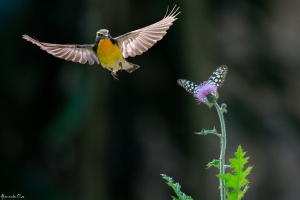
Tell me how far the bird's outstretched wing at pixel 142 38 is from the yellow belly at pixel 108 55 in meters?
0.02

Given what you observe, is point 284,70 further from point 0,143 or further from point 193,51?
point 0,143

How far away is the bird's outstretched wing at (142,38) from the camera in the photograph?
738mm

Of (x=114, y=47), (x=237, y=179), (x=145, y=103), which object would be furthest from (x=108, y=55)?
(x=145, y=103)

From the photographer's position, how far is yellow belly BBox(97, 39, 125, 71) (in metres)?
0.73

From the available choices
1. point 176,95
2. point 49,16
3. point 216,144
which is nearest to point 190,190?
point 216,144

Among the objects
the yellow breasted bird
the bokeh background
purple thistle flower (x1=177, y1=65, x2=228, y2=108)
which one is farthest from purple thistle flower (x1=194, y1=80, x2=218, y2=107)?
the bokeh background

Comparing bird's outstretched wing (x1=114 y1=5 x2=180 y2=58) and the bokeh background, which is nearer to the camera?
bird's outstretched wing (x1=114 y1=5 x2=180 y2=58)

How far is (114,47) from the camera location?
2.50 feet

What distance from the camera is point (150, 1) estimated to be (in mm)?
2652

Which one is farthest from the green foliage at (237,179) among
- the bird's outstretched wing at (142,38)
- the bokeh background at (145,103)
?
the bokeh background at (145,103)

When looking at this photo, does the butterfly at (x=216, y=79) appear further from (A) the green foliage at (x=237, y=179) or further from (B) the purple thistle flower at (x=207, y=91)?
(A) the green foliage at (x=237, y=179)

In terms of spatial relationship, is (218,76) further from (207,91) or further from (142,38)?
(142,38)

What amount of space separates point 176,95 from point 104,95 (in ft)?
1.51

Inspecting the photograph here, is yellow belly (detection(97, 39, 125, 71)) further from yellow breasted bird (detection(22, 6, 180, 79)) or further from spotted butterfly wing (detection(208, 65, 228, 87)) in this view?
spotted butterfly wing (detection(208, 65, 228, 87))
